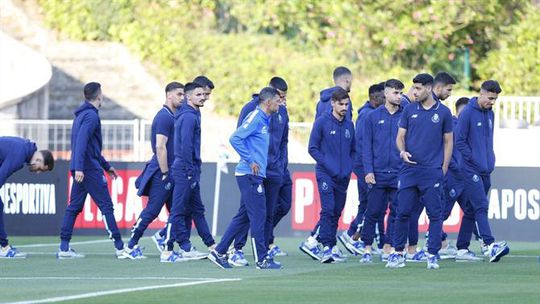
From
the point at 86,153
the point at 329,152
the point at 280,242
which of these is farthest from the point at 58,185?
the point at 329,152

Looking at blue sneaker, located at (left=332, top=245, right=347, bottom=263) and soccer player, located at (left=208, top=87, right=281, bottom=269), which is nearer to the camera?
soccer player, located at (left=208, top=87, right=281, bottom=269)

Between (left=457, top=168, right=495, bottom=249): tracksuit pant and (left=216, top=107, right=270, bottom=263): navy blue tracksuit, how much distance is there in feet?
9.19

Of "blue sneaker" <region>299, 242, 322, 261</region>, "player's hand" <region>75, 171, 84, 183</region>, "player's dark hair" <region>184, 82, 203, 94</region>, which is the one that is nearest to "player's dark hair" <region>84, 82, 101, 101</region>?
"player's hand" <region>75, 171, 84, 183</region>

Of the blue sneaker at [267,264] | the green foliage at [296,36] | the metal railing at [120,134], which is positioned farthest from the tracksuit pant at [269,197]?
the green foliage at [296,36]

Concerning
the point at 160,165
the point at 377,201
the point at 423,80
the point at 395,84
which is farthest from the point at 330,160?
the point at 423,80

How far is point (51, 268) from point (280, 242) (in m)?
6.11

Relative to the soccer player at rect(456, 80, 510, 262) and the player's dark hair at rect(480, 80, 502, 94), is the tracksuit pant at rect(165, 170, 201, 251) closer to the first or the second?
the soccer player at rect(456, 80, 510, 262)

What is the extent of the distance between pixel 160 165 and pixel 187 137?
0.79m

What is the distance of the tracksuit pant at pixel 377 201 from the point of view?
680 inches

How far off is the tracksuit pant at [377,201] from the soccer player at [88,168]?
287cm

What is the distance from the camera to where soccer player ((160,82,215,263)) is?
1703 cm

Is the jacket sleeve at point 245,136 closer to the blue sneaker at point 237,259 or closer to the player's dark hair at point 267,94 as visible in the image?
the player's dark hair at point 267,94

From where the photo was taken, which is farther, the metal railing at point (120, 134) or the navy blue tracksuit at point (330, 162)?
the metal railing at point (120, 134)

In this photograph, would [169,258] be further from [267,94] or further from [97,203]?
[267,94]
